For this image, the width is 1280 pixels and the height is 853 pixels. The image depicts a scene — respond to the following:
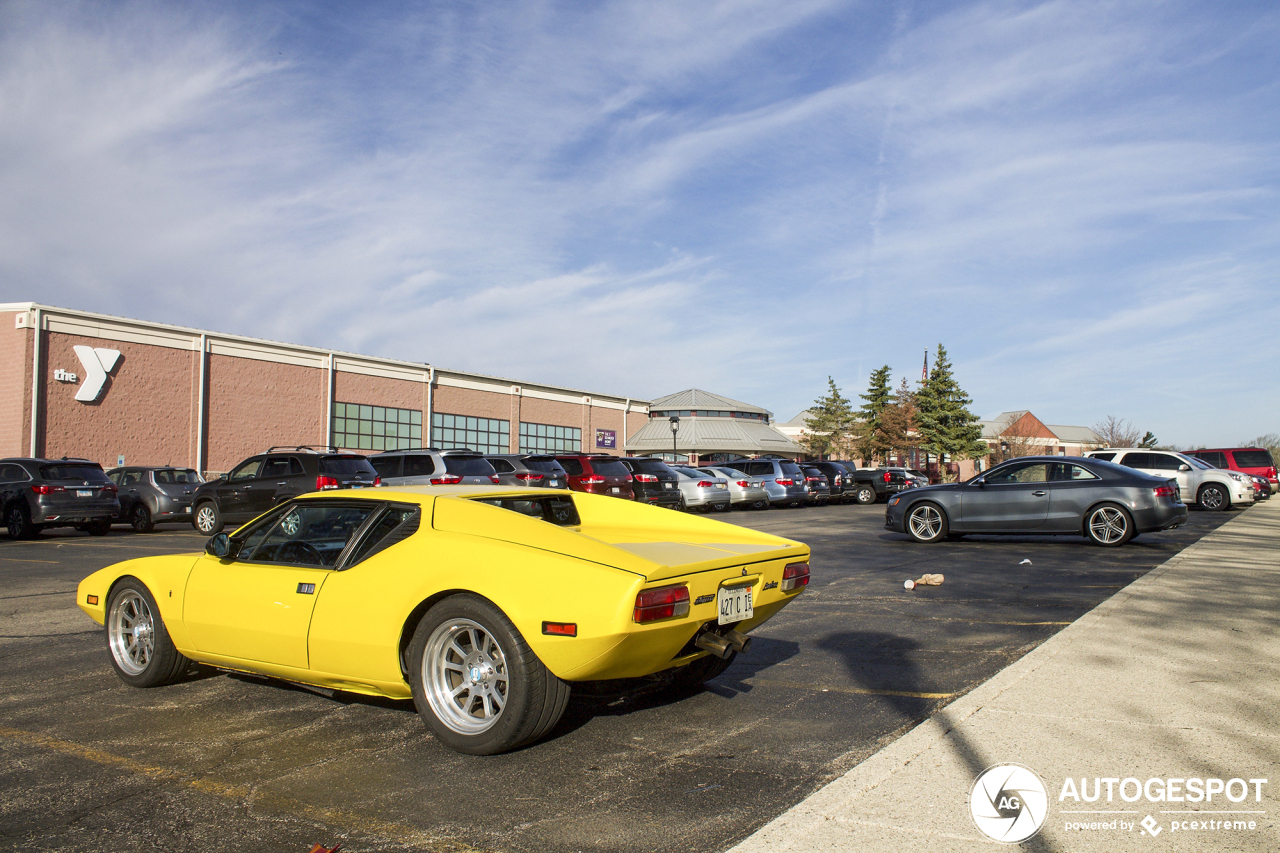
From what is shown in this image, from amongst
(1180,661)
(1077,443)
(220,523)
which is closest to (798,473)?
(220,523)

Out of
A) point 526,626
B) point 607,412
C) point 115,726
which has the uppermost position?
point 607,412

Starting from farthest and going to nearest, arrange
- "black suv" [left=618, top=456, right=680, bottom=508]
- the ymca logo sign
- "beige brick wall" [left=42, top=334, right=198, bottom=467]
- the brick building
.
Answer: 1. the ymca logo sign
2. "beige brick wall" [left=42, top=334, right=198, bottom=467]
3. the brick building
4. "black suv" [left=618, top=456, right=680, bottom=508]

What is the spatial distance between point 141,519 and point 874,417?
209 ft

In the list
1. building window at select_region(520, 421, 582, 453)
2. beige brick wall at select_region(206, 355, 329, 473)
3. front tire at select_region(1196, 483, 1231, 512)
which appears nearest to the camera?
front tire at select_region(1196, 483, 1231, 512)

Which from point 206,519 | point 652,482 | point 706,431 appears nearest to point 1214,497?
point 652,482

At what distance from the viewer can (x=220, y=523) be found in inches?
671

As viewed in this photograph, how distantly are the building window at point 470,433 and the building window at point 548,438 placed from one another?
60.5 inches

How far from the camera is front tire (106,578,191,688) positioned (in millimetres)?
5105

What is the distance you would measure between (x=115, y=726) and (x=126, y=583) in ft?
3.97

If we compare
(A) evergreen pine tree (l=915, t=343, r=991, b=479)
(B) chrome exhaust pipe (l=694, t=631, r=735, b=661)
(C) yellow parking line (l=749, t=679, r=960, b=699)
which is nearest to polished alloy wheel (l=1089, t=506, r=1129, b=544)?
(C) yellow parking line (l=749, t=679, r=960, b=699)

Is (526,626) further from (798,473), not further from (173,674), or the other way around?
(798,473)

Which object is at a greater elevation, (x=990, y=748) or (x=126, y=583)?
(x=126, y=583)

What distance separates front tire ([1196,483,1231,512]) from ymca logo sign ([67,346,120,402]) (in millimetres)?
34870

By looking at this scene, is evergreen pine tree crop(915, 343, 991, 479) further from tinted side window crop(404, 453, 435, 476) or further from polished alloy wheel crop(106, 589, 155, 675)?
polished alloy wheel crop(106, 589, 155, 675)
